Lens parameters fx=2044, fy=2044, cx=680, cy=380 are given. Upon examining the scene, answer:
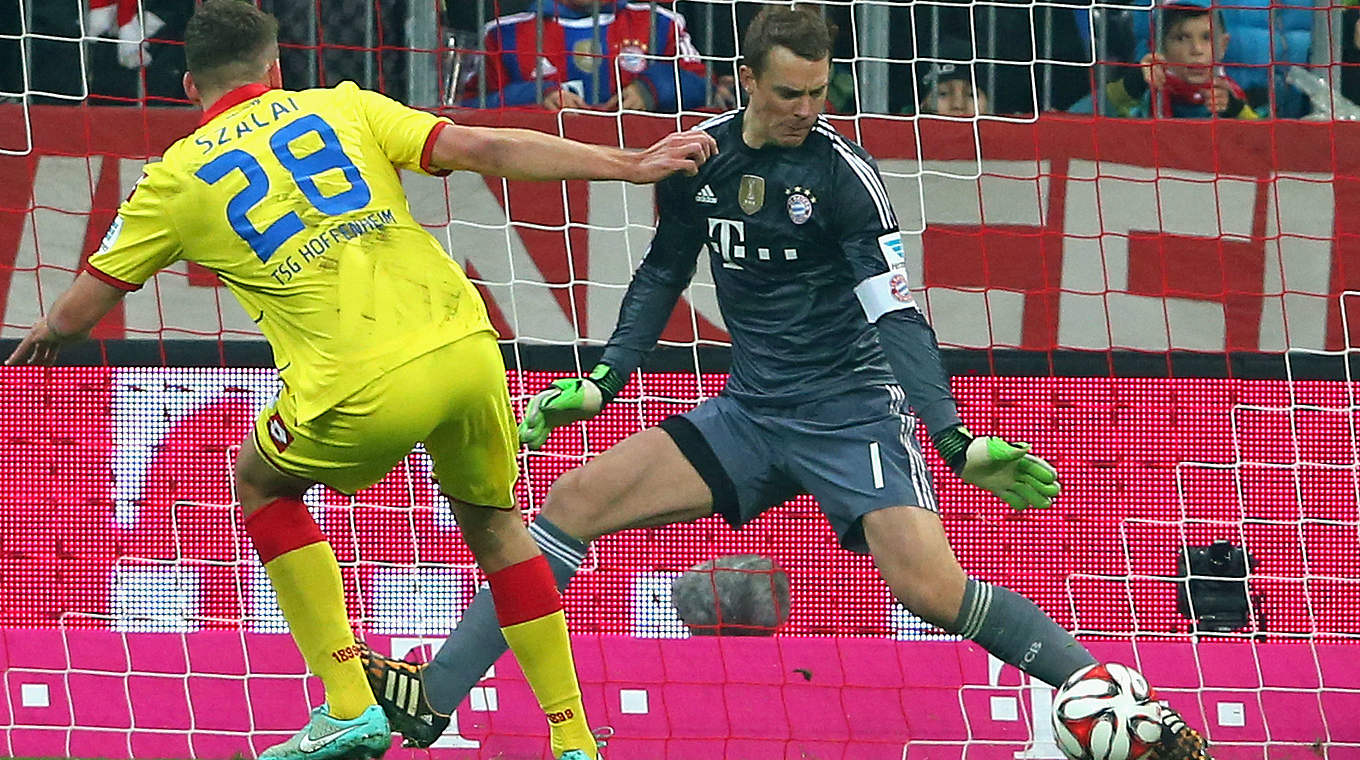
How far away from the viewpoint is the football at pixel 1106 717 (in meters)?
4.88

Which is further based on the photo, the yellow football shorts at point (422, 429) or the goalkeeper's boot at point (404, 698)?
the goalkeeper's boot at point (404, 698)

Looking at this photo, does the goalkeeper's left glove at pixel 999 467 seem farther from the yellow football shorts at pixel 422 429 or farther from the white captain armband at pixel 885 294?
the yellow football shorts at pixel 422 429

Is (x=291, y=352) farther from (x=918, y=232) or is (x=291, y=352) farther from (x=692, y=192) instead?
(x=918, y=232)

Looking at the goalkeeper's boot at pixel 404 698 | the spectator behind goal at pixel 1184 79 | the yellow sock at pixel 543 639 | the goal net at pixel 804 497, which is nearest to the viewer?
the yellow sock at pixel 543 639

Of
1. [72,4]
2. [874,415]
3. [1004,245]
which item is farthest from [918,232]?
[72,4]

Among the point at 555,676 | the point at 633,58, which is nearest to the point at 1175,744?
the point at 555,676

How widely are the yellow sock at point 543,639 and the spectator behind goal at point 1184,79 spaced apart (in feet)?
10.7

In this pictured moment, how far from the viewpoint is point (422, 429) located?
448 cm

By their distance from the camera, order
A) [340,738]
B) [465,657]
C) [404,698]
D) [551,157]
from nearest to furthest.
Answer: [551,157] < [340,738] < [404,698] < [465,657]

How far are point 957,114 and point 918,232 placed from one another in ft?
1.51

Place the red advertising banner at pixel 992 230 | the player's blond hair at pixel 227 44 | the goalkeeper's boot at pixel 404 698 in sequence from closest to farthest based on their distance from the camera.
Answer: the player's blond hair at pixel 227 44 < the goalkeeper's boot at pixel 404 698 < the red advertising banner at pixel 992 230

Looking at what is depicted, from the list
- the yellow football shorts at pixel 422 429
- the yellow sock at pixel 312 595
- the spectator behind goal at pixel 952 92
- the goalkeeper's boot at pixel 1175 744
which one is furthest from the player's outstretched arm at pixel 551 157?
the spectator behind goal at pixel 952 92

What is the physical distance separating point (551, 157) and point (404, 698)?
1.48 meters

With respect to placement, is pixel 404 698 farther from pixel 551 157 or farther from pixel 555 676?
pixel 551 157
